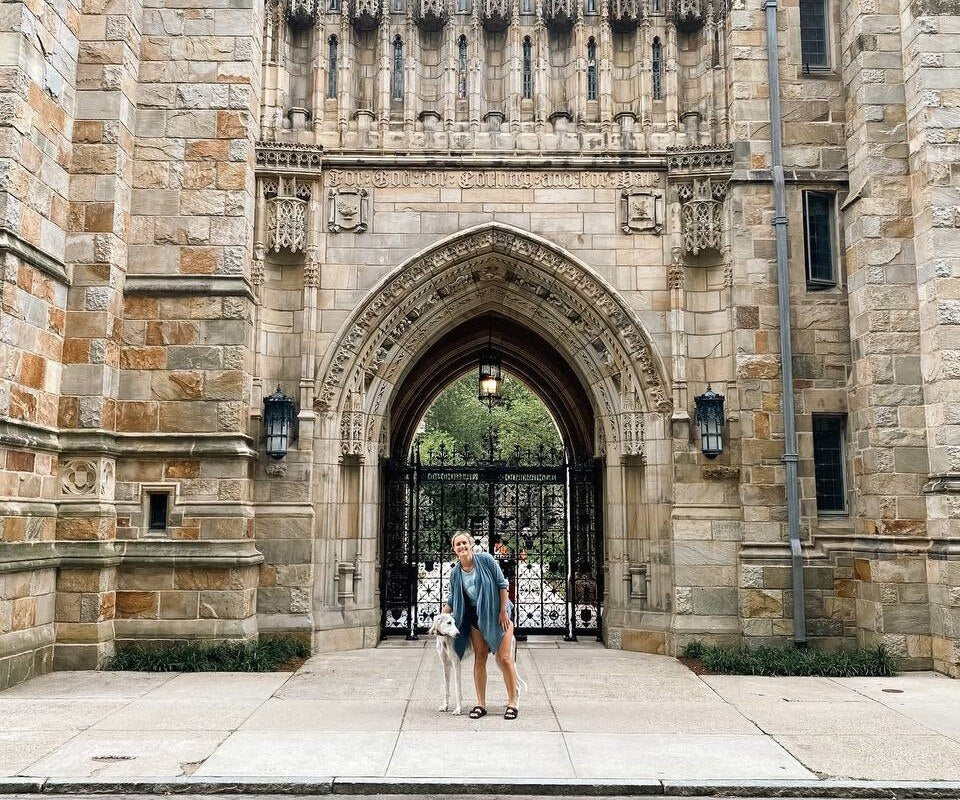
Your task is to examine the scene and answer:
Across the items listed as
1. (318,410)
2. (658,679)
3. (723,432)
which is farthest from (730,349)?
(318,410)

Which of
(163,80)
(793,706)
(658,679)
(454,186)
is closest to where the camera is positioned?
(793,706)

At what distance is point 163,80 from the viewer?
Result: 10219mm

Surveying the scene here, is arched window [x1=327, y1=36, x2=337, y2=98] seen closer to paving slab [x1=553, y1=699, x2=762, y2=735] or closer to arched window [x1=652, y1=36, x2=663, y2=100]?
arched window [x1=652, y1=36, x2=663, y2=100]

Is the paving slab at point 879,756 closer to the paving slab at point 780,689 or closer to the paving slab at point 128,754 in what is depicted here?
the paving slab at point 780,689

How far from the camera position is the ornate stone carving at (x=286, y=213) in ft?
34.8

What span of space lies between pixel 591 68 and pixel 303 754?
9.23 metres

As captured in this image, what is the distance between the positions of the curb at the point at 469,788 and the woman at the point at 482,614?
5.23 ft

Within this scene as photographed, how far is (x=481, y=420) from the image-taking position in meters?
34.2

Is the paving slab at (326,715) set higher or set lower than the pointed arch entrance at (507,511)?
lower

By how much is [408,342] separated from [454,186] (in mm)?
2134

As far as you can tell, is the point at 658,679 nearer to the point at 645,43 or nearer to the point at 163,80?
the point at 645,43

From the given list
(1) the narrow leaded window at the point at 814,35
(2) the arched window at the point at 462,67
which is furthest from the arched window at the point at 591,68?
(1) the narrow leaded window at the point at 814,35

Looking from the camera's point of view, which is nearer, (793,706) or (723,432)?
(793,706)

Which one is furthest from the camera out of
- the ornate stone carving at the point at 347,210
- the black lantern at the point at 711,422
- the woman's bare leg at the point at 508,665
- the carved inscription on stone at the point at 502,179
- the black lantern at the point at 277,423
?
the carved inscription on stone at the point at 502,179
